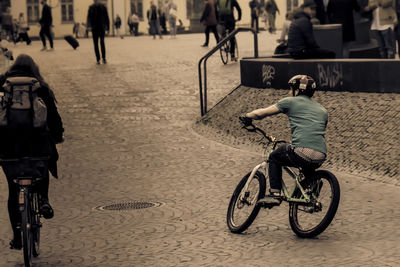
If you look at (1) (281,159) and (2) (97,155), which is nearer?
(1) (281,159)

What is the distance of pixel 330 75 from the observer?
44.3ft

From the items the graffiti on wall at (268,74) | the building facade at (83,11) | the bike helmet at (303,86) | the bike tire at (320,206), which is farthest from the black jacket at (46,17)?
the building facade at (83,11)

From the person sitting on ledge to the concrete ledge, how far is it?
1.26 ft

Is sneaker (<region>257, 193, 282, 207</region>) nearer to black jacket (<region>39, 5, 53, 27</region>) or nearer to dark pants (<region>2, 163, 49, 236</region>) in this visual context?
dark pants (<region>2, 163, 49, 236</region>)

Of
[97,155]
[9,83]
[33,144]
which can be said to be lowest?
[97,155]

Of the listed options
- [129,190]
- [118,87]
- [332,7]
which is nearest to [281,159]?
[129,190]

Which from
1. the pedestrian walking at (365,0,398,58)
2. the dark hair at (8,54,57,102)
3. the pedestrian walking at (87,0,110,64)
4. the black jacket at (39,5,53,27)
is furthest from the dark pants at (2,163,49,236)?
the black jacket at (39,5,53,27)

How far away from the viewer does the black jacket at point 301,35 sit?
591 inches

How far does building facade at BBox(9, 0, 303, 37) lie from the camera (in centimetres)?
6500

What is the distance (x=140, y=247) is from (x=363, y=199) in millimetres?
2682

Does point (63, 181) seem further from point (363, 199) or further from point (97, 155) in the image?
point (363, 199)

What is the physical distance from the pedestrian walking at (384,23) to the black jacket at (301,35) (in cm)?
282

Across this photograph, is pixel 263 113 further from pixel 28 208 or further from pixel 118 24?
pixel 118 24

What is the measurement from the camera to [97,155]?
13.3 metres
